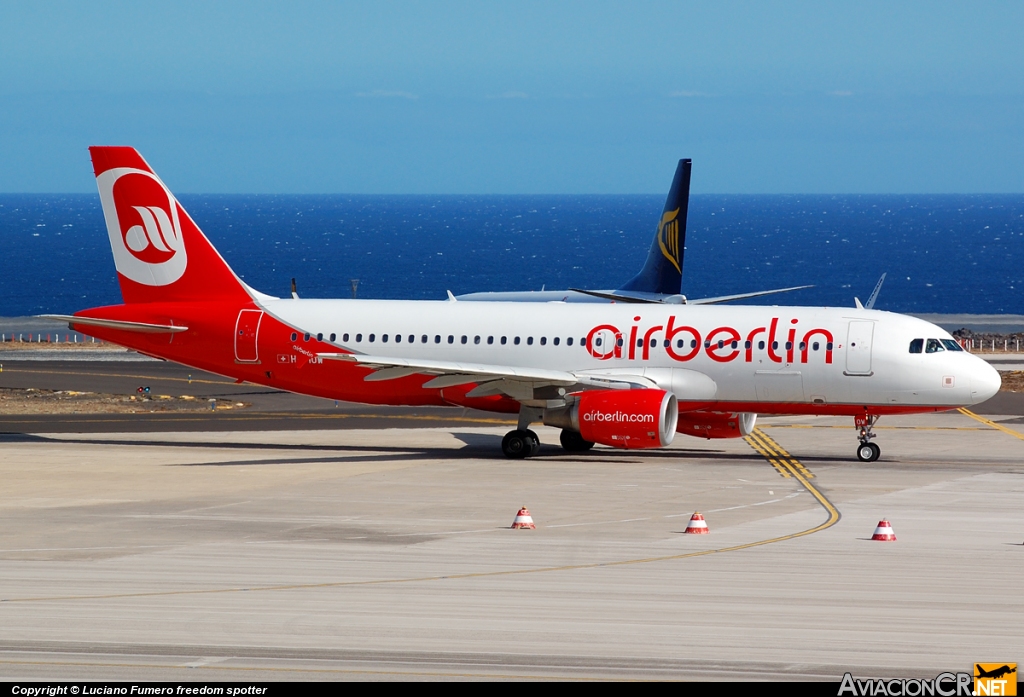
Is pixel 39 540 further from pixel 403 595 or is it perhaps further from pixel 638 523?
pixel 638 523

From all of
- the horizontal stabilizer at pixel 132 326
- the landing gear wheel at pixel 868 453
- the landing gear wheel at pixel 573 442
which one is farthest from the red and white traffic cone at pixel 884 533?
the horizontal stabilizer at pixel 132 326

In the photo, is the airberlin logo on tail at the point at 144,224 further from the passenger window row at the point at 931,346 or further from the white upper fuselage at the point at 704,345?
the passenger window row at the point at 931,346

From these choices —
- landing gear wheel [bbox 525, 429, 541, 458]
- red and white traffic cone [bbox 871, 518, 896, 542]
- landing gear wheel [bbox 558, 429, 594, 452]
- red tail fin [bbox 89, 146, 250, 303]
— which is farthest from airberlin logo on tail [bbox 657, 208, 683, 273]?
red and white traffic cone [bbox 871, 518, 896, 542]

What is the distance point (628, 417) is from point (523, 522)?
9950 mm

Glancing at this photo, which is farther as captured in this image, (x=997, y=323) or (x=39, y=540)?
(x=997, y=323)

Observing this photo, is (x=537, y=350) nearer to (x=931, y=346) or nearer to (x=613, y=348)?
(x=613, y=348)

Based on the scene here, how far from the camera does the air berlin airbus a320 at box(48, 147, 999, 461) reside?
36719mm

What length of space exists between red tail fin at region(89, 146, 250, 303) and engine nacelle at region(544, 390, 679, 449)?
1138cm

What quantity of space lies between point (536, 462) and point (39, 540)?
15612mm

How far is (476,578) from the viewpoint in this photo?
2130cm

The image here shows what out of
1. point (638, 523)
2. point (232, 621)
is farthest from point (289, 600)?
point (638, 523)

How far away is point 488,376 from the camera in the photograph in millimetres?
37031

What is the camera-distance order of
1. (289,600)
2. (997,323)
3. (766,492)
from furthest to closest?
1. (997,323)
2. (766,492)
3. (289,600)

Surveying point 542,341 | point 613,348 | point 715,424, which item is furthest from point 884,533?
point 542,341
